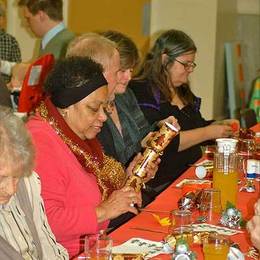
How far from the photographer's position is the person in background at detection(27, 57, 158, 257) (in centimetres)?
229

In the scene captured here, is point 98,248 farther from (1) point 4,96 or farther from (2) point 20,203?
(1) point 4,96

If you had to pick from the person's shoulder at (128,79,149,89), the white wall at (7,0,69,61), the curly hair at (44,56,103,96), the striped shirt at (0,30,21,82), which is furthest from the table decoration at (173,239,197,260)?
the white wall at (7,0,69,61)

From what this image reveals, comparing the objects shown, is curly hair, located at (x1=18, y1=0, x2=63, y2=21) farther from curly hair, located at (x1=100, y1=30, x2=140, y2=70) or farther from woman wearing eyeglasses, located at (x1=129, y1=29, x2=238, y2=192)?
curly hair, located at (x1=100, y1=30, x2=140, y2=70)

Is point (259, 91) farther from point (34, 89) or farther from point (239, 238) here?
point (239, 238)

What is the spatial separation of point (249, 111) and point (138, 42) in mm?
2173

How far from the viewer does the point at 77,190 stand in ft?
7.80

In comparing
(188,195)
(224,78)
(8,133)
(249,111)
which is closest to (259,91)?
(224,78)

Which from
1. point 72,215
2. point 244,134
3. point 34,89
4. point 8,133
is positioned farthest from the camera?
point 34,89

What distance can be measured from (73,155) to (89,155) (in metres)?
0.13

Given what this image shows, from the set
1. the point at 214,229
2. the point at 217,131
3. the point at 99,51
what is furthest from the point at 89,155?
the point at 217,131

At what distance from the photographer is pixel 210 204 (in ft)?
7.75

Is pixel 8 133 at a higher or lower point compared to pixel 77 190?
higher

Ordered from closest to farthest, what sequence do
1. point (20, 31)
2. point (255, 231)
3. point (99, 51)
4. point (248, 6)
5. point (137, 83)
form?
point (255, 231), point (99, 51), point (137, 83), point (20, 31), point (248, 6)

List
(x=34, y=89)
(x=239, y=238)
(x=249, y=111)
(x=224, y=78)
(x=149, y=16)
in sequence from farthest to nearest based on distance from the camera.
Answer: (x=224, y=78), (x=149, y=16), (x=249, y=111), (x=34, y=89), (x=239, y=238)
